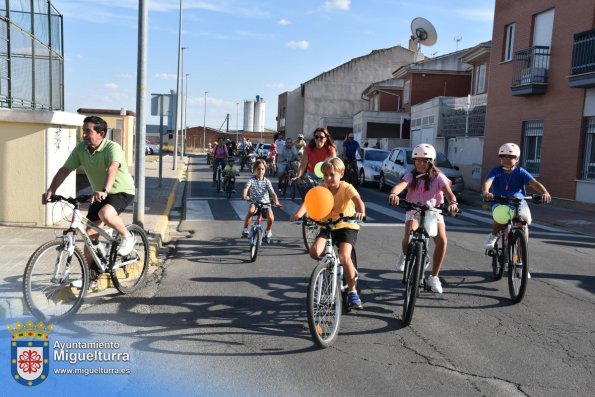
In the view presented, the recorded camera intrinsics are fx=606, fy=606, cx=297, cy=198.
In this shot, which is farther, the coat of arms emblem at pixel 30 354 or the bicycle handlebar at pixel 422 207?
the bicycle handlebar at pixel 422 207

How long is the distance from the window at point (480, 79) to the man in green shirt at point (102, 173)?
27345 mm

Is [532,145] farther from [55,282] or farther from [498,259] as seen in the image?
[55,282]

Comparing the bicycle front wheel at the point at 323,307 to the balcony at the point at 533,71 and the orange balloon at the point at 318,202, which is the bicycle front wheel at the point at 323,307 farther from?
the balcony at the point at 533,71

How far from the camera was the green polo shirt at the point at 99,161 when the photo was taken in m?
6.05

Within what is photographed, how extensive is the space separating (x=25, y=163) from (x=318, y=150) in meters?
4.53

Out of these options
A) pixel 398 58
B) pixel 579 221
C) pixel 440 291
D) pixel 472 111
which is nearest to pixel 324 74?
pixel 398 58

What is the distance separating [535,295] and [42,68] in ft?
28.2

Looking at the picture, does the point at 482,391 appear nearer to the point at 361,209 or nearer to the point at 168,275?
the point at 361,209

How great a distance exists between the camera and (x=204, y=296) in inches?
256

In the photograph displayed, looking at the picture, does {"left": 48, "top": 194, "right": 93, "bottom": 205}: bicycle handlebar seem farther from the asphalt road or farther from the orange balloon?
the orange balloon

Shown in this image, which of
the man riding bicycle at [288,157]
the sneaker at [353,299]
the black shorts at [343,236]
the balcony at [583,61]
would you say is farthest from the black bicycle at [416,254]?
the balcony at [583,61]

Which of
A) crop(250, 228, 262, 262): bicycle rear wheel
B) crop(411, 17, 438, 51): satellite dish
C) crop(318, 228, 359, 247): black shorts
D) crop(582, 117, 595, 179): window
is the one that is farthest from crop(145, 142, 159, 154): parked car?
crop(318, 228, 359, 247): black shorts

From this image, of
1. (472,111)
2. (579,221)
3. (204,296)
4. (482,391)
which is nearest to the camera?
(482,391)

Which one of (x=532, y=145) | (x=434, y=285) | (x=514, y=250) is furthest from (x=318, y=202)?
(x=532, y=145)
